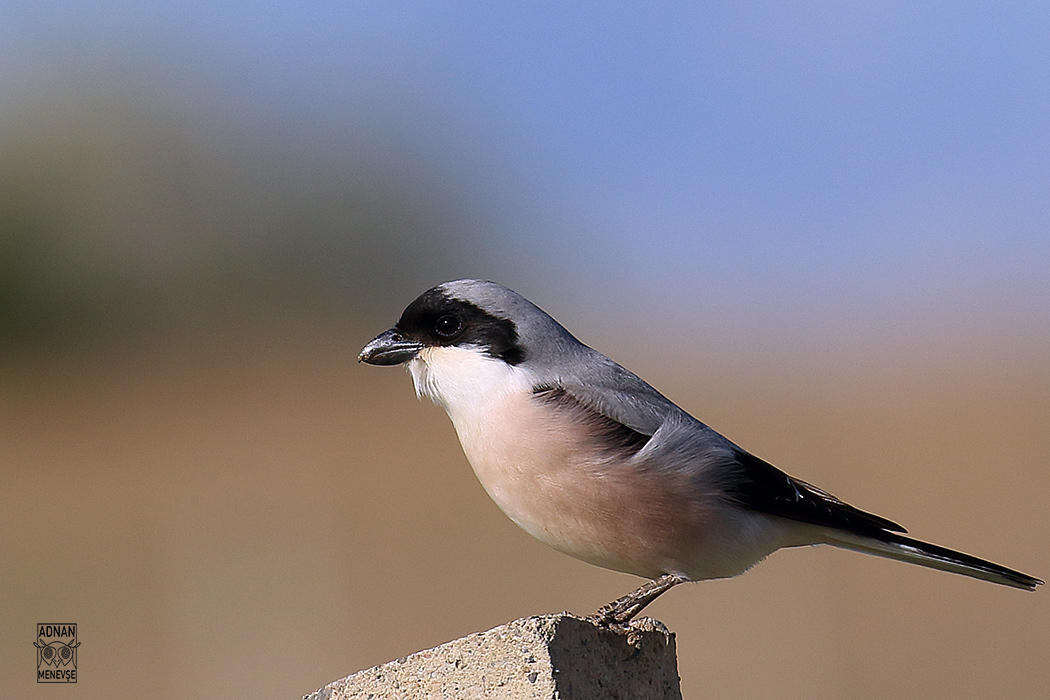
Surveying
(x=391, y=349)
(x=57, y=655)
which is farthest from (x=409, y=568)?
(x=391, y=349)

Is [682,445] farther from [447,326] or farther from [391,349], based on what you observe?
[391,349]

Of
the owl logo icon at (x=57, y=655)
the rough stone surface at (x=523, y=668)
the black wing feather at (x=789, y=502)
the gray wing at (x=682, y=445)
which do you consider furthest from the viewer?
the owl logo icon at (x=57, y=655)

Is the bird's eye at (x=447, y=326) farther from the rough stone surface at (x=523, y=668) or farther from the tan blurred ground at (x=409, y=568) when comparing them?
the tan blurred ground at (x=409, y=568)

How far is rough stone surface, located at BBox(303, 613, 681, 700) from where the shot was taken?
7.26 ft

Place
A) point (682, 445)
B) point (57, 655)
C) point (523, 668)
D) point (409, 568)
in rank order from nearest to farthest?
point (523, 668)
point (682, 445)
point (57, 655)
point (409, 568)

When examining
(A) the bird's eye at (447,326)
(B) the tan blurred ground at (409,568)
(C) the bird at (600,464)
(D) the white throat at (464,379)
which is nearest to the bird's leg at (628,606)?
(C) the bird at (600,464)

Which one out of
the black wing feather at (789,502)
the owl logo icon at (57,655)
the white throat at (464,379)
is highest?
the owl logo icon at (57,655)

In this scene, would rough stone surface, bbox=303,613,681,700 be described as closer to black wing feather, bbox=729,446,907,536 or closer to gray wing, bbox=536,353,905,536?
gray wing, bbox=536,353,905,536

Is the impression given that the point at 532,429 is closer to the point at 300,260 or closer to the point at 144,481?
the point at 144,481

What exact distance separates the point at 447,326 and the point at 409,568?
864 cm

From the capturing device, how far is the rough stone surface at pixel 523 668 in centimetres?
221

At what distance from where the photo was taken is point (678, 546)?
2975 mm

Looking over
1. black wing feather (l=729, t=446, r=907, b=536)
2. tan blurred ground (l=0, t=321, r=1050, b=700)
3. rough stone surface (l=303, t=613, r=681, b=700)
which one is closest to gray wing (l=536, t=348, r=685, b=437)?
black wing feather (l=729, t=446, r=907, b=536)

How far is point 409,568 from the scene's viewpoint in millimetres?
11555
